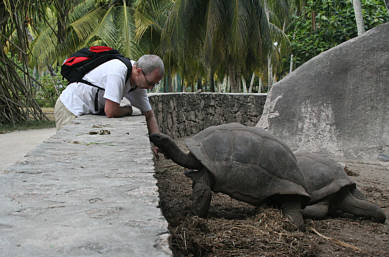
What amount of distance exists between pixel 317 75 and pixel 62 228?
20.7 ft

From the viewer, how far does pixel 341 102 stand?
689cm

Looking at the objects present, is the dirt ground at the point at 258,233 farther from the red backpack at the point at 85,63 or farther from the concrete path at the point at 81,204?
the red backpack at the point at 85,63

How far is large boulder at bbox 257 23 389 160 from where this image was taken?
21.8 ft

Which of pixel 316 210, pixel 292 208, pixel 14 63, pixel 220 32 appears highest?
pixel 220 32

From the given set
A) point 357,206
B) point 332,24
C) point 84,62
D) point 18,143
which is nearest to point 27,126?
point 18,143

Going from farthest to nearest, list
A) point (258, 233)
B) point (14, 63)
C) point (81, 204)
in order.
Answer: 1. point (14, 63)
2. point (258, 233)
3. point (81, 204)

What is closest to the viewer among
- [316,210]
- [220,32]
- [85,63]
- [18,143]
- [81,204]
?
[81,204]

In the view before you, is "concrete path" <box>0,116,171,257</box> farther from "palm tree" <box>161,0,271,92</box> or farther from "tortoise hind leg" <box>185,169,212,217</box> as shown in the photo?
"palm tree" <box>161,0,271,92</box>

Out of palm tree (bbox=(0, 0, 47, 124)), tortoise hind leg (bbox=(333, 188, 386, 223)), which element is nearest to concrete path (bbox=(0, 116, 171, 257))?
tortoise hind leg (bbox=(333, 188, 386, 223))

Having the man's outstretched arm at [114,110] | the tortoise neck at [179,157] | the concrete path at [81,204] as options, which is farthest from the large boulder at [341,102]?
the concrete path at [81,204]

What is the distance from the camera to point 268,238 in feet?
8.95

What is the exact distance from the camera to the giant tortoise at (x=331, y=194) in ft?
12.5

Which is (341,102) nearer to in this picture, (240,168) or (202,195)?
(240,168)

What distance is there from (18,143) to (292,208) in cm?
602
